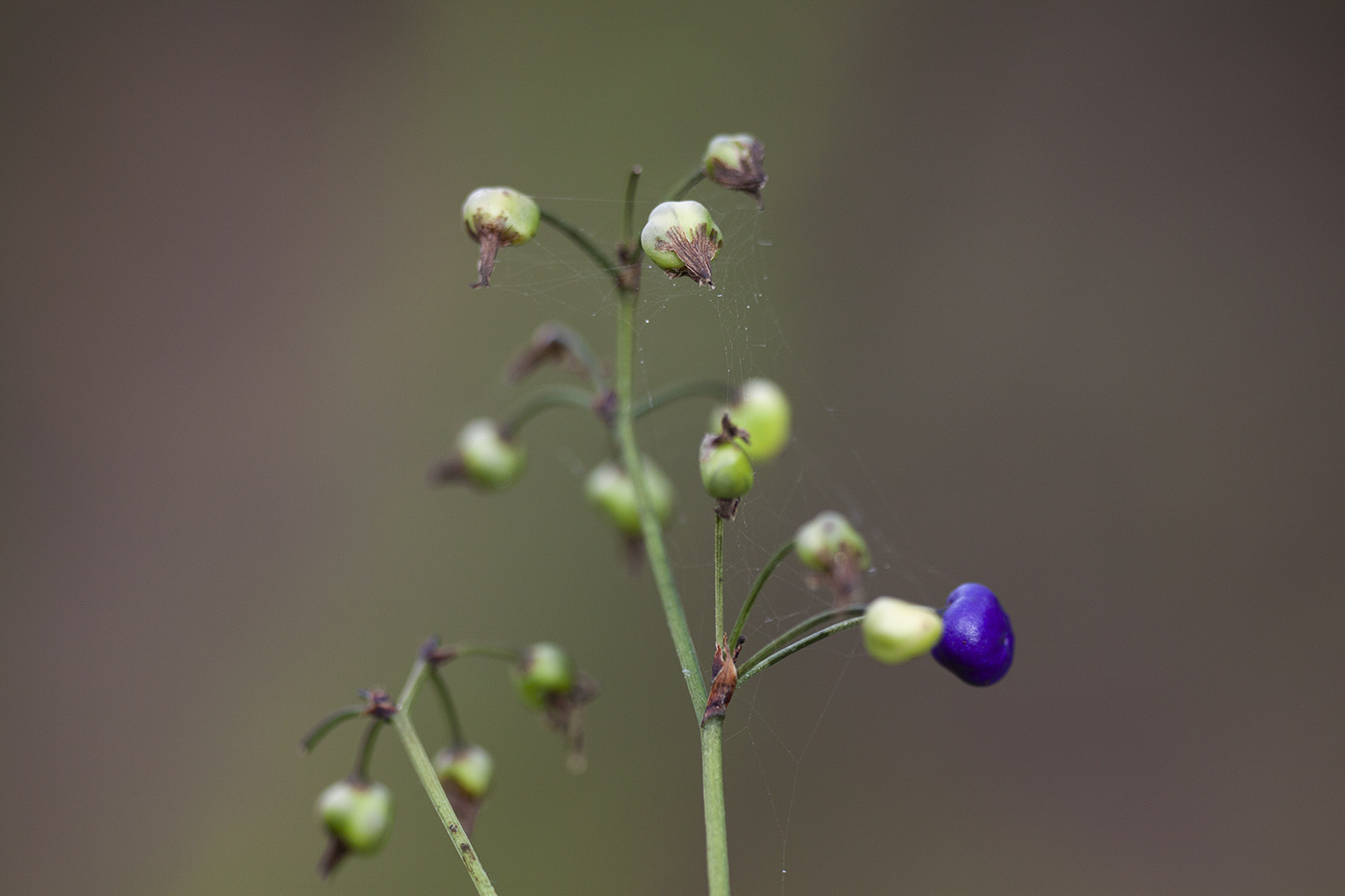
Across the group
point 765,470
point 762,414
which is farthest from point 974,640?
point 765,470

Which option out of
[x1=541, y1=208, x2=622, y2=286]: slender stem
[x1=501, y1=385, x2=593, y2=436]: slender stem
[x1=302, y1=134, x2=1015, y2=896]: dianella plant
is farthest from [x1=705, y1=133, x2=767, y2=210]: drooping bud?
[x1=501, y1=385, x2=593, y2=436]: slender stem

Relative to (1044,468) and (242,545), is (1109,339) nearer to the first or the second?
(1044,468)

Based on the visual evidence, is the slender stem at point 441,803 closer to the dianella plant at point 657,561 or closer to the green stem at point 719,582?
the dianella plant at point 657,561

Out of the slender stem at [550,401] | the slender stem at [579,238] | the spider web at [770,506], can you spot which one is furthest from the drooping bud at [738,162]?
the spider web at [770,506]

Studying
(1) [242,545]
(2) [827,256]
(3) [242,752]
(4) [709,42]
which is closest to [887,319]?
(2) [827,256]

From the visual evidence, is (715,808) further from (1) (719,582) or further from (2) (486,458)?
(2) (486,458)

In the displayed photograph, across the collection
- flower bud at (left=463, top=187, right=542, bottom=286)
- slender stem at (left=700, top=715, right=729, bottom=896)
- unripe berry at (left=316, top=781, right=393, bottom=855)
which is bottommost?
slender stem at (left=700, top=715, right=729, bottom=896)

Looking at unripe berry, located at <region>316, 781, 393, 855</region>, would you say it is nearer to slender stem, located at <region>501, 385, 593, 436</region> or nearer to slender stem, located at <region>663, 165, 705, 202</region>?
slender stem, located at <region>501, 385, 593, 436</region>
